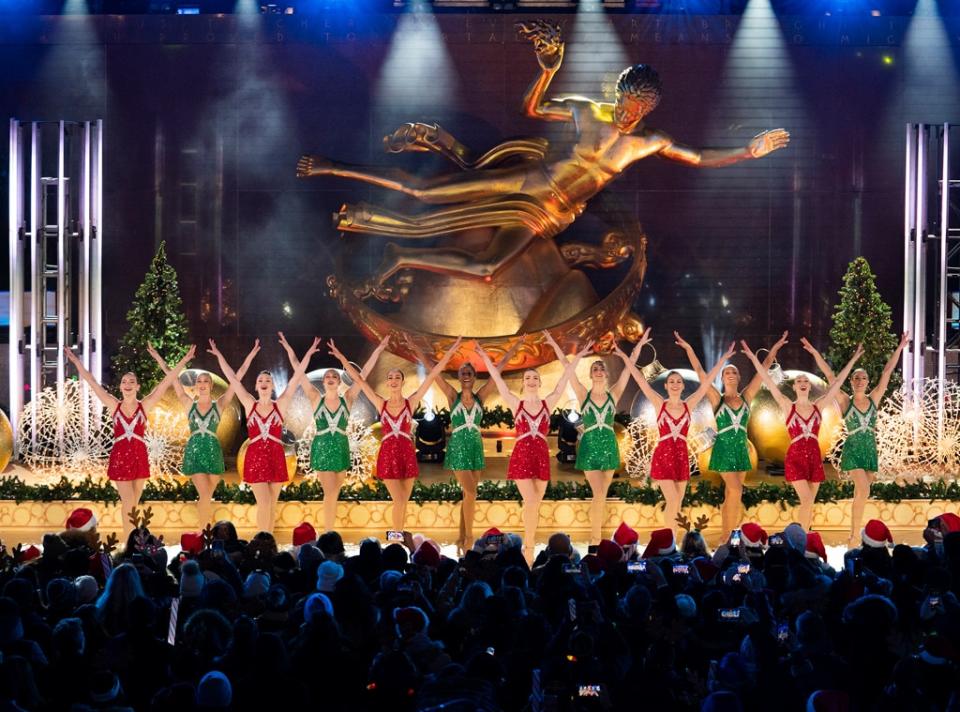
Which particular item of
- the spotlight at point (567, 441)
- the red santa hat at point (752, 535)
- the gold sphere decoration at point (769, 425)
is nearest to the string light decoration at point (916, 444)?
the gold sphere decoration at point (769, 425)

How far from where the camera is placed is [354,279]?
1551 cm

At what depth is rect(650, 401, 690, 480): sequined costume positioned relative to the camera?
10.8 metres

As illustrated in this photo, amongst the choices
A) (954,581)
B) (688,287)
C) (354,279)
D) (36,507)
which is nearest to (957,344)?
(688,287)

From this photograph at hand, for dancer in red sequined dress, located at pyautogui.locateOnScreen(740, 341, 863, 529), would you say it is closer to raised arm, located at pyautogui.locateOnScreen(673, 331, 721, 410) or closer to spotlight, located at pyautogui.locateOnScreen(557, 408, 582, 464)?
raised arm, located at pyautogui.locateOnScreen(673, 331, 721, 410)

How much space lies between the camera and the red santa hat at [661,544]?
25.0 feet

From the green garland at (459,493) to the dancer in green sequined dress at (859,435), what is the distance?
0.54 meters

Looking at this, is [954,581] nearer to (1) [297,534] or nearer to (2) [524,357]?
(1) [297,534]

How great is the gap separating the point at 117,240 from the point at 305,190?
7.18ft

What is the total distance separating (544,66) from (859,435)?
18.8ft

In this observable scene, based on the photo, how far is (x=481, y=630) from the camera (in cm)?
589

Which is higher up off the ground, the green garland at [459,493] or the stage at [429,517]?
the green garland at [459,493]

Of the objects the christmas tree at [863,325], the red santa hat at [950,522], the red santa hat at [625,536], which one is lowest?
the red santa hat at [625,536]

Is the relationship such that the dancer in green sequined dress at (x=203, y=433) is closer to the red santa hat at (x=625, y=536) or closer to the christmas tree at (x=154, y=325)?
the christmas tree at (x=154, y=325)

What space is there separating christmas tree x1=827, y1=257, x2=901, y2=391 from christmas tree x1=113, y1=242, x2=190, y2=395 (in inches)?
274
